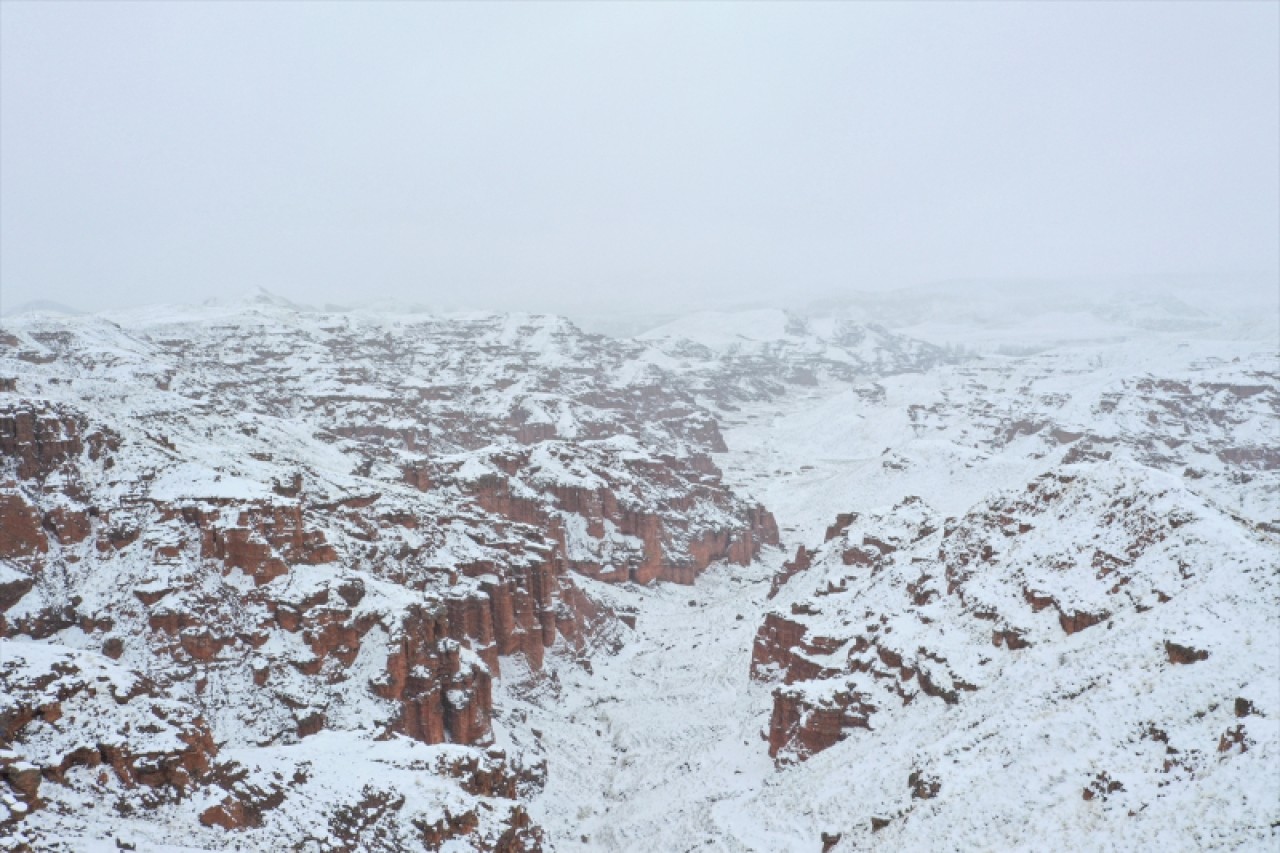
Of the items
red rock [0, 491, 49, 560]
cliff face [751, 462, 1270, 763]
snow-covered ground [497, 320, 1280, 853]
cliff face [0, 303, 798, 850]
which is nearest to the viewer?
snow-covered ground [497, 320, 1280, 853]

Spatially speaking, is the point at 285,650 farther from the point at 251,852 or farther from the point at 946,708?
the point at 946,708

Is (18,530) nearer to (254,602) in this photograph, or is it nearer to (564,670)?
(254,602)

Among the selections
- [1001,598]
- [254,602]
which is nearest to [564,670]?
[254,602]

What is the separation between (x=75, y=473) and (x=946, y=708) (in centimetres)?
6041

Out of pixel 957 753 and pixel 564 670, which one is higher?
pixel 957 753

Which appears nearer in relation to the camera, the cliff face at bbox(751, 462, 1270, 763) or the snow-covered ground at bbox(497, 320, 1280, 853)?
the snow-covered ground at bbox(497, 320, 1280, 853)

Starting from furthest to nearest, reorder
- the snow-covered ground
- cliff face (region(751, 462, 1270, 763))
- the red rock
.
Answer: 1. the red rock
2. cliff face (region(751, 462, 1270, 763))
3. the snow-covered ground

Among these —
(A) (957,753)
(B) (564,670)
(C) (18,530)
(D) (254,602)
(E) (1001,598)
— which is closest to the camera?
(A) (957,753)

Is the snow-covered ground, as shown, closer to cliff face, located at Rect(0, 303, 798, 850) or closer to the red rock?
cliff face, located at Rect(0, 303, 798, 850)

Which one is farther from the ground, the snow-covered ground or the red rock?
the red rock

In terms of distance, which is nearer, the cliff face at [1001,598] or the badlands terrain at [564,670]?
the badlands terrain at [564,670]

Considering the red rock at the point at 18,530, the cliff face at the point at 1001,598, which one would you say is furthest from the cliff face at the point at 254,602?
the cliff face at the point at 1001,598

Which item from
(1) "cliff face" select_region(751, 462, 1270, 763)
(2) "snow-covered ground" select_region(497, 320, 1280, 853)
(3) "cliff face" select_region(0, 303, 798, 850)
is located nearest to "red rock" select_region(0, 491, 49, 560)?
(3) "cliff face" select_region(0, 303, 798, 850)

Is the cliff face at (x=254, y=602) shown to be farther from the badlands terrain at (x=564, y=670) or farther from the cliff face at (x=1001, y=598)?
the cliff face at (x=1001, y=598)
